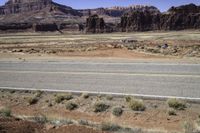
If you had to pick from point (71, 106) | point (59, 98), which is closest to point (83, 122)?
point (71, 106)

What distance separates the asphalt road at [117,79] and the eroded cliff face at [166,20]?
15250cm

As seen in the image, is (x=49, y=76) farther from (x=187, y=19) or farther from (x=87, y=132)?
(x=187, y=19)

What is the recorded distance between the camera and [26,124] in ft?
33.6

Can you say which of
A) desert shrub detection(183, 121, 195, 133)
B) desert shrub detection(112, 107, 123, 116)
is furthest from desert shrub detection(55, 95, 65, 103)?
desert shrub detection(183, 121, 195, 133)

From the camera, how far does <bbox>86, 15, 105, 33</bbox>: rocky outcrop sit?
18088 centimetres

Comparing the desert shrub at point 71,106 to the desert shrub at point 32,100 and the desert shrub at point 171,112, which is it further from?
the desert shrub at point 171,112

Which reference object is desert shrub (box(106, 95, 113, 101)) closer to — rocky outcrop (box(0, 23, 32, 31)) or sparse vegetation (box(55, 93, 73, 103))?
sparse vegetation (box(55, 93, 73, 103))

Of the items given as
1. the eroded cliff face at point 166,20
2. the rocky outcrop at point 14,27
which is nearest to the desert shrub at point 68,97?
the eroded cliff face at point 166,20

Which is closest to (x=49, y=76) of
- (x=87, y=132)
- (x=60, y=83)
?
(x=60, y=83)

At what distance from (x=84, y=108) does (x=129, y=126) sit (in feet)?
9.81

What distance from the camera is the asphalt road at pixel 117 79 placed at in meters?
15.3

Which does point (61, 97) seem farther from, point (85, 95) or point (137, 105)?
point (137, 105)

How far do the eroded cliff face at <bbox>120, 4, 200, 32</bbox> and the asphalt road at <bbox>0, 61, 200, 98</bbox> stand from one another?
152498mm

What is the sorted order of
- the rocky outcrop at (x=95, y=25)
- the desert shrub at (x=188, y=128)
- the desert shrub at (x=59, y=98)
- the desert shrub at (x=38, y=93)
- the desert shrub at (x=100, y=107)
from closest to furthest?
the desert shrub at (x=188, y=128), the desert shrub at (x=100, y=107), the desert shrub at (x=59, y=98), the desert shrub at (x=38, y=93), the rocky outcrop at (x=95, y=25)
